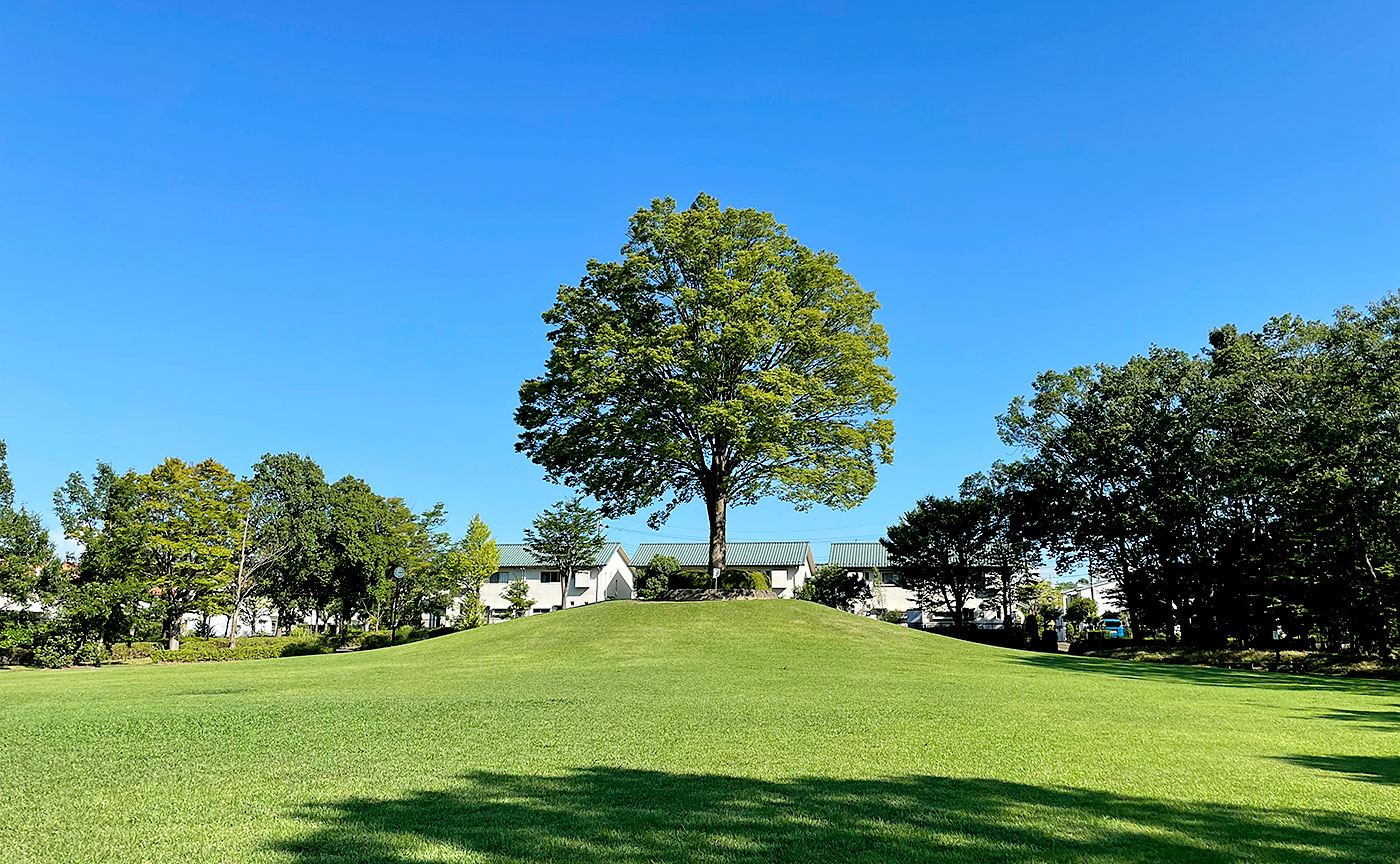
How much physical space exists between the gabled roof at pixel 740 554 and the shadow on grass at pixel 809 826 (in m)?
67.1

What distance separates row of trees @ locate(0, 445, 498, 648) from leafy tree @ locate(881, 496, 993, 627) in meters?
29.3

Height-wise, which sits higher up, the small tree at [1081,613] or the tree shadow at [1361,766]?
the tree shadow at [1361,766]

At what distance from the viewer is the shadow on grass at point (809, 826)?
15.5ft

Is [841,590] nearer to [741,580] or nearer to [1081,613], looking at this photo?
[1081,613]

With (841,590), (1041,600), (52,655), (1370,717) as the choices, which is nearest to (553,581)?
(841,590)

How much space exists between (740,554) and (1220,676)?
56.1 meters

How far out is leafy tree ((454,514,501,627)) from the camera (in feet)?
182

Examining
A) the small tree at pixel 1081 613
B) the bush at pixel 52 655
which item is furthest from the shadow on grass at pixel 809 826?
the small tree at pixel 1081 613

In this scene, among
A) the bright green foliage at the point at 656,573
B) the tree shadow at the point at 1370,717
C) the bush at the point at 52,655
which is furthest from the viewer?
the bright green foliage at the point at 656,573

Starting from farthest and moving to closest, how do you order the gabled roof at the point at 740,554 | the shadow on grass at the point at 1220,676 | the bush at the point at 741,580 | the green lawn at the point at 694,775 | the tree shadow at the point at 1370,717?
the gabled roof at the point at 740,554 < the bush at the point at 741,580 < the shadow on grass at the point at 1220,676 < the tree shadow at the point at 1370,717 < the green lawn at the point at 694,775

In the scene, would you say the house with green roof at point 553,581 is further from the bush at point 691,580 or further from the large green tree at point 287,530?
the bush at point 691,580

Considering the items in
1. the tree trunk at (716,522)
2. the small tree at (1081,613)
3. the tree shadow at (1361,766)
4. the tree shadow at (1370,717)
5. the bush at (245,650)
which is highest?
the tree trunk at (716,522)

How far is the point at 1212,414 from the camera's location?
33.9 m

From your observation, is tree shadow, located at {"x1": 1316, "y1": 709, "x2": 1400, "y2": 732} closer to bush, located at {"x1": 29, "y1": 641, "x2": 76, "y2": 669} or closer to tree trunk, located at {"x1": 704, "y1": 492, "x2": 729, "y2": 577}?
tree trunk, located at {"x1": 704, "y1": 492, "x2": 729, "y2": 577}
